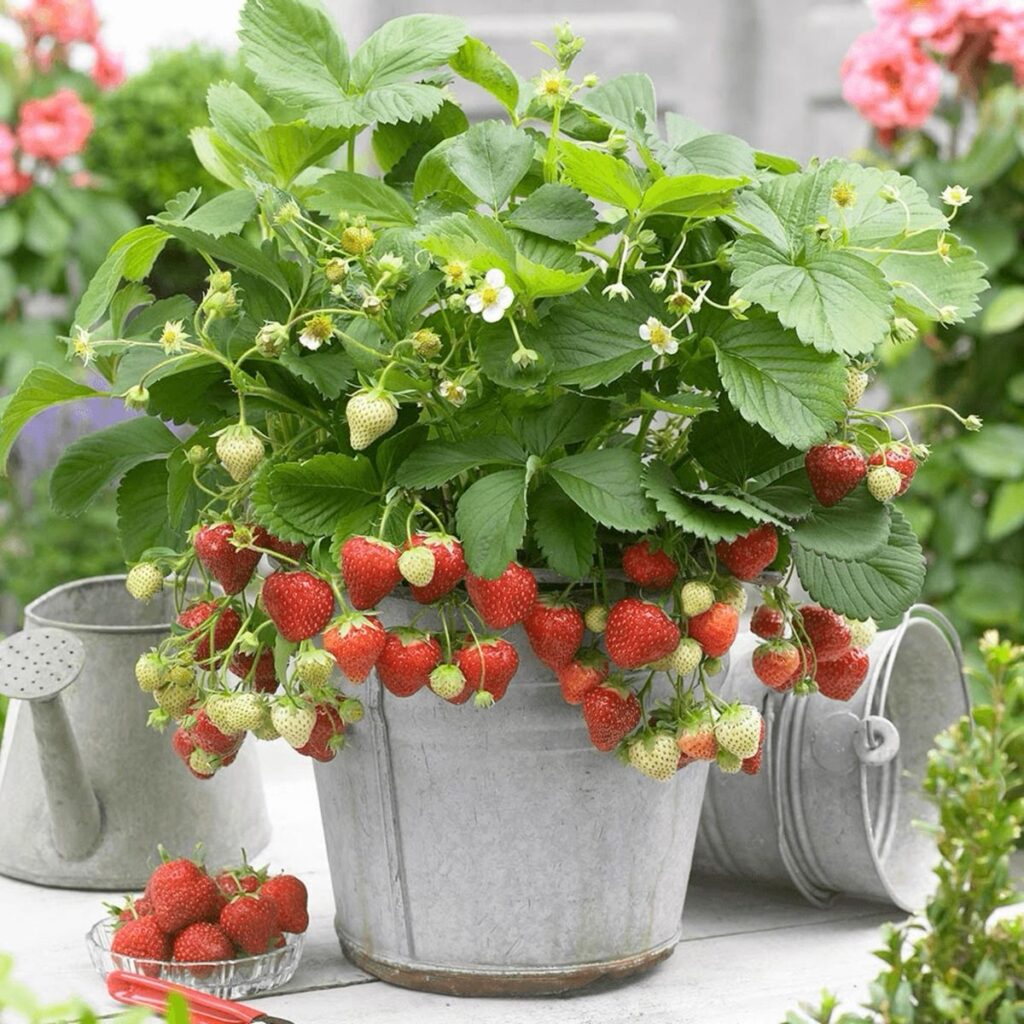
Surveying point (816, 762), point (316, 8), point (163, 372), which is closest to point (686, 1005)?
point (816, 762)

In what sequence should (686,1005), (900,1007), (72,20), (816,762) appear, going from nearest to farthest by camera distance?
(900,1007), (686,1005), (816,762), (72,20)

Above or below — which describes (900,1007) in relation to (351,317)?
below

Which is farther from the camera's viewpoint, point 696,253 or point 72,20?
point 72,20

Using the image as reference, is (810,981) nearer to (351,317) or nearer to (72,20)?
(351,317)

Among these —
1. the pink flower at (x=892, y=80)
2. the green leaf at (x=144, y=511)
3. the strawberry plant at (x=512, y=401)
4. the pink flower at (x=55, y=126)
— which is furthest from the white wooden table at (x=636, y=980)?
the pink flower at (x=55, y=126)

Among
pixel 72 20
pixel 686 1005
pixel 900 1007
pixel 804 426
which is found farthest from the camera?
pixel 72 20

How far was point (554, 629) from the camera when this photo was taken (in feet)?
2.61

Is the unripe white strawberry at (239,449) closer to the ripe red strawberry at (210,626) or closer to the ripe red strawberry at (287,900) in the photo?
the ripe red strawberry at (210,626)

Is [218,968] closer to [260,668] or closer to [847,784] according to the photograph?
[260,668]

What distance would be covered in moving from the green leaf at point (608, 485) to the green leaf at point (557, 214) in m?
0.11

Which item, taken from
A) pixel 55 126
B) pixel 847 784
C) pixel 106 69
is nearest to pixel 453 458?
pixel 847 784

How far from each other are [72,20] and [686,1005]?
246cm

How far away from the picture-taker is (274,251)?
0.85 m

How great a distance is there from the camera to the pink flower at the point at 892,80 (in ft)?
7.52
